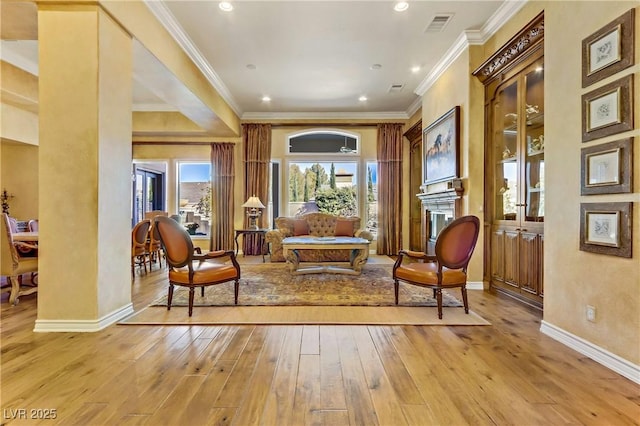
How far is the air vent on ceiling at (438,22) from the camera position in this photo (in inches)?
147

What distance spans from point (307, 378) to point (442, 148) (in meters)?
4.22

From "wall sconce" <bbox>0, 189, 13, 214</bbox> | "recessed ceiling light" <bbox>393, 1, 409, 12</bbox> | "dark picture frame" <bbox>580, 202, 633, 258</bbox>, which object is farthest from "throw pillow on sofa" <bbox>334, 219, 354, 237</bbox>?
"wall sconce" <bbox>0, 189, 13, 214</bbox>

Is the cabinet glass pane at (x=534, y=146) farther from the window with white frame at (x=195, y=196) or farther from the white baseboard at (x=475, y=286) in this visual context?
the window with white frame at (x=195, y=196)

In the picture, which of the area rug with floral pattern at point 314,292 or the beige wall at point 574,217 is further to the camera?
the area rug with floral pattern at point 314,292

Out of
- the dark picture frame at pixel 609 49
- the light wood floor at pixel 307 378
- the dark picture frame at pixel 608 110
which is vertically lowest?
the light wood floor at pixel 307 378

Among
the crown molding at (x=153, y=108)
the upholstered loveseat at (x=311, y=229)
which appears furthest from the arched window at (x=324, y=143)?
the crown molding at (x=153, y=108)

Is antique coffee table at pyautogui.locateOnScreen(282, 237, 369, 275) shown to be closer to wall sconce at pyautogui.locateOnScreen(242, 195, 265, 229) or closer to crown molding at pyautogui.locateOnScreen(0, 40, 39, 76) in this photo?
wall sconce at pyautogui.locateOnScreen(242, 195, 265, 229)

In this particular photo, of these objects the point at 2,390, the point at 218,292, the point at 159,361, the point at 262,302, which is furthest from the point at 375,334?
the point at 2,390

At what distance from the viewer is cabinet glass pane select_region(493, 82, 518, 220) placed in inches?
147

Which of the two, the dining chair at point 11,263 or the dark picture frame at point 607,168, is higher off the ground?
the dark picture frame at point 607,168

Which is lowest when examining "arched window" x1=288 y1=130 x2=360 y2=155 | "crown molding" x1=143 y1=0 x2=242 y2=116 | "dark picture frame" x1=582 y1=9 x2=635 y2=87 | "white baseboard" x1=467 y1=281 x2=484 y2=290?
"white baseboard" x1=467 y1=281 x2=484 y2=290

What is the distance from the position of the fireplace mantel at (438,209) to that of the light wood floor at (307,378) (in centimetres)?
203

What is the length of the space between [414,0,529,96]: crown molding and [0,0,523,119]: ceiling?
0.01 meters

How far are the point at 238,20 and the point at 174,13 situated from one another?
738 millimetres
